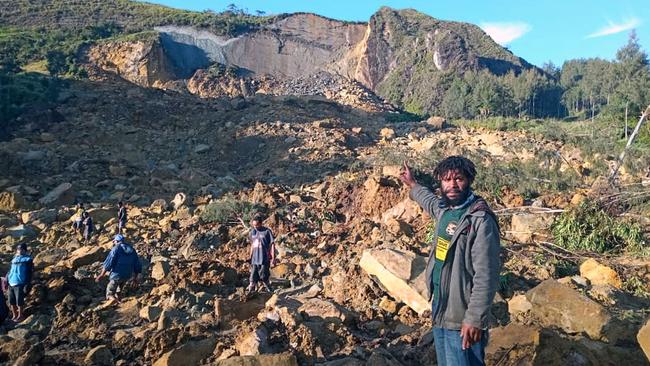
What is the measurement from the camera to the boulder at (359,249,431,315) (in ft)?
14.8

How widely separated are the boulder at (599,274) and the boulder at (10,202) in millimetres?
10207

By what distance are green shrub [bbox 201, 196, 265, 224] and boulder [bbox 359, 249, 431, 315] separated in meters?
4.14

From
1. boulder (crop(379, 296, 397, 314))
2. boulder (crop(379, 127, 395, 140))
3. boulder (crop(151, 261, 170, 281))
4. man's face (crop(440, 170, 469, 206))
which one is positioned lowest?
boulder (crop(151, 261, 170, 281))

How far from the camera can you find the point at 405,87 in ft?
140

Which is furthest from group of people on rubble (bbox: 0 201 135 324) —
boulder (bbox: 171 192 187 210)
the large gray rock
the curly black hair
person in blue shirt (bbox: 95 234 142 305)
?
the large gray rock

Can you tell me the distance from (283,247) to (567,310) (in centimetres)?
457

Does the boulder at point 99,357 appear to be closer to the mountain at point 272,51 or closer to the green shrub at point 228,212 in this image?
the green shrub at point 228,212

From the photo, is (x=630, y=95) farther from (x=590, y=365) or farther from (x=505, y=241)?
(x=590, y=365)

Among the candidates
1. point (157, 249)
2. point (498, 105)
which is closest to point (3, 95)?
point (157, 249)

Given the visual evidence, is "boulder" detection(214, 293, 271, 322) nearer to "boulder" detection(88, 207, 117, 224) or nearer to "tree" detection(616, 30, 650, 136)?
"boulder" detection(88, 207, 117, 224)

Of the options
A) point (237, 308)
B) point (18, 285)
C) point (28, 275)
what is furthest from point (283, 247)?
point (18, 285)

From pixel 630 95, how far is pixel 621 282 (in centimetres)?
2174

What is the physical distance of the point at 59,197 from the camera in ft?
35.4

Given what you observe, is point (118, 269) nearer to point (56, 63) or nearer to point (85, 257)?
point (85, 257)
